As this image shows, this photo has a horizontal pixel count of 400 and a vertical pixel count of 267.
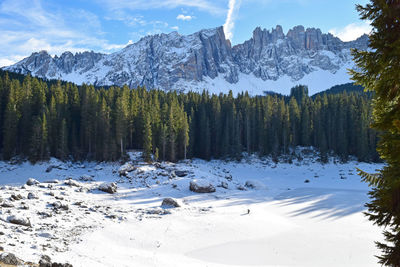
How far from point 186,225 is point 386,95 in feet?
58.1

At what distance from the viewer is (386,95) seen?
5.90 metres

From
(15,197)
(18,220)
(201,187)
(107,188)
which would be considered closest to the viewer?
(18,220)

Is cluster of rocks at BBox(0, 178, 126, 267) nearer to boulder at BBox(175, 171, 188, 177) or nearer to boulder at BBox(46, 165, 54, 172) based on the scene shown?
boulder at BBox(175, 171, 188, 177)

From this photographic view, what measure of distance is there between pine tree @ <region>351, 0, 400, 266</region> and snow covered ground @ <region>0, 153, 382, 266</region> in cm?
999

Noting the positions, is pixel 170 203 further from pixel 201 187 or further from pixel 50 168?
pixel 50 168

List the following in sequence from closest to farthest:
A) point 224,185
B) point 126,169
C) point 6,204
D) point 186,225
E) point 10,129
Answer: point 6,204, point 186,225, point 224,185, point 126,169, point 10,129

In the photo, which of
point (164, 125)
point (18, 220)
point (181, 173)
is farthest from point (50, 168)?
point (18, 220)

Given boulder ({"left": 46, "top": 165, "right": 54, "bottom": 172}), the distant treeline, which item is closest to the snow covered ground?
boulder ({"left": 46, "top": 165, "right": 54, "bottom": 172})

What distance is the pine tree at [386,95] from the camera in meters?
5.21

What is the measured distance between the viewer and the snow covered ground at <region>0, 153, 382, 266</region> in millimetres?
13930

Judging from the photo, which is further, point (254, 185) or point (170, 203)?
point (254, 185)

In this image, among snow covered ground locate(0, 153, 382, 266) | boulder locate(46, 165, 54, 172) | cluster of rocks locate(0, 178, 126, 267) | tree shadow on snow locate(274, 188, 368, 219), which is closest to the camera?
cluster of rocks locate(0, 178, 126, 267)

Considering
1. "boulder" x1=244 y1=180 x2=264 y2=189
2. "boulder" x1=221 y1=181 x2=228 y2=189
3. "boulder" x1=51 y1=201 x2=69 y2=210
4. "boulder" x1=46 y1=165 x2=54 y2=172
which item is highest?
"boulder" x1=46 y1=165 x2=54 y2=172

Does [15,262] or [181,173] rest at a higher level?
[15,262]
